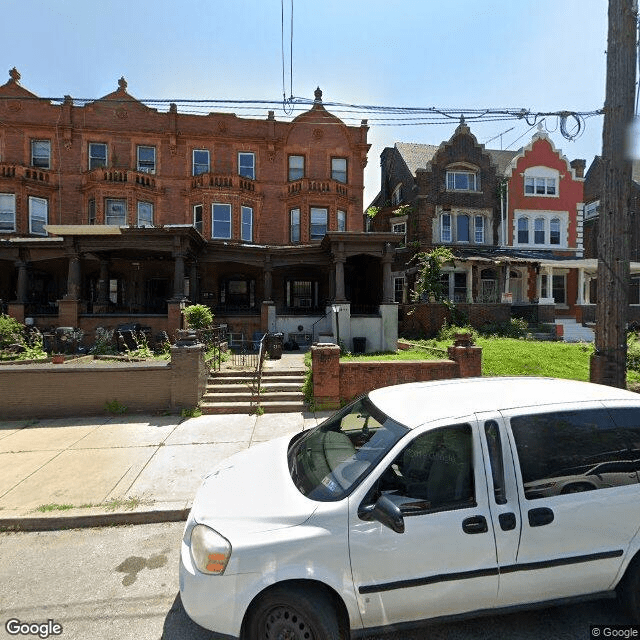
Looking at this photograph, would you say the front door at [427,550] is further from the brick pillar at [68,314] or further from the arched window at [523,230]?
the arched window at [523,230]

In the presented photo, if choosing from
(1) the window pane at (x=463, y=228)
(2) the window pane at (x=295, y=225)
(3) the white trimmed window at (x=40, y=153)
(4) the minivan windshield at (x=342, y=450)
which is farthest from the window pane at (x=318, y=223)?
(4) the minivan windshield at (x=342, y=450)

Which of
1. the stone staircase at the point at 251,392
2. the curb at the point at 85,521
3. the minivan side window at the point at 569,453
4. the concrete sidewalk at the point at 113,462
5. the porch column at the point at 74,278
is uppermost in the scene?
the porch column at the point at 74,278

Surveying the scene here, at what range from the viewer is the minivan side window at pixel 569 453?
8.23ft

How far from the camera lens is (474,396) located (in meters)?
2.90

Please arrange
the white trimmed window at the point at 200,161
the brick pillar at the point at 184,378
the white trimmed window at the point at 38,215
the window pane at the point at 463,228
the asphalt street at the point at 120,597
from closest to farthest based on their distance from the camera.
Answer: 1. the asphalt street at the point at 120,597
2. the brick pillar at the point at 184,378
3. the white trimmed window at the point at 38,215
4. the white trimmed window at the point at 200,161
5. the window pane at the point at 463,228

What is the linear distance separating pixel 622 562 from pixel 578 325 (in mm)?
22159

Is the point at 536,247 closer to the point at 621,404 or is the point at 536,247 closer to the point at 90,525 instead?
the point at 621,404

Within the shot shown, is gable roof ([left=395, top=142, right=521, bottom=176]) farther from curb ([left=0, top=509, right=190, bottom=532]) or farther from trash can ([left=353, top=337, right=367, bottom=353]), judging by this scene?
curb ([left=0, top=509, right=190, bottom=532])

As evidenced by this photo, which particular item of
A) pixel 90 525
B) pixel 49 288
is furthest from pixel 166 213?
pixel 90 525

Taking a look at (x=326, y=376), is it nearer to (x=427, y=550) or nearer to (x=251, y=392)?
(x=251, y=392)

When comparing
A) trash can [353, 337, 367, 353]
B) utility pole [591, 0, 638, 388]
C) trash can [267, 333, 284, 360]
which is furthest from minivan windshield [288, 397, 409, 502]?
trash can [353, 337, 367, 353]

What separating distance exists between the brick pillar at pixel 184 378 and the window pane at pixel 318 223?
13.4 m

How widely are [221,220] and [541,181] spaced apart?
20714 mm

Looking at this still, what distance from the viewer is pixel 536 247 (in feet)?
75.6
